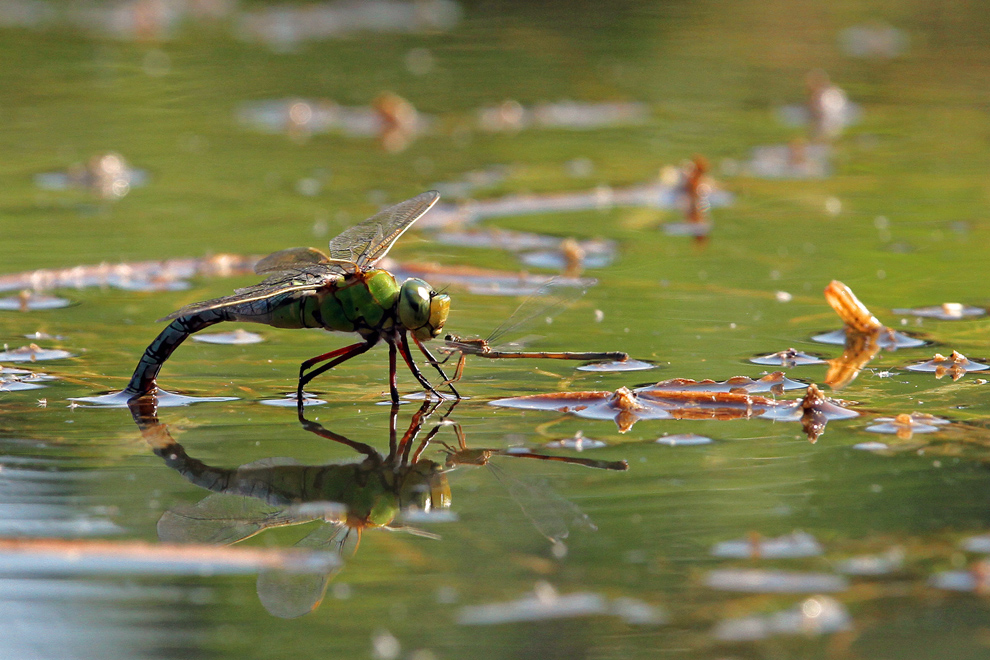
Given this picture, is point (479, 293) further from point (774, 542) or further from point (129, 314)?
point (774, 542)

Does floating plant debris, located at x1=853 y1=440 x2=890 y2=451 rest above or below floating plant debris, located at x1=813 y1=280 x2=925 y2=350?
below

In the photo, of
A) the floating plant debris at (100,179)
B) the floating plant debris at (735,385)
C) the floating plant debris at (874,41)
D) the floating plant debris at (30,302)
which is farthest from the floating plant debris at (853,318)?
the floating plant debris at (874,41)

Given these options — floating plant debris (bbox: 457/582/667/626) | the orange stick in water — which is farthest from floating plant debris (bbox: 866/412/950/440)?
floating plant debris (bbox: 457/582/667/626)

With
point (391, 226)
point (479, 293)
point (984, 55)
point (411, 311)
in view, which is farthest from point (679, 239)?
point (984, 55)

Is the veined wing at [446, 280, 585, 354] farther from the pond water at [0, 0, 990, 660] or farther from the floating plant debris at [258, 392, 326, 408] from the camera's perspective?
the floating plant debris at [258, 392, 326, 408]

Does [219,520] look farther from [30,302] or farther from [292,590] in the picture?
[30,302]
